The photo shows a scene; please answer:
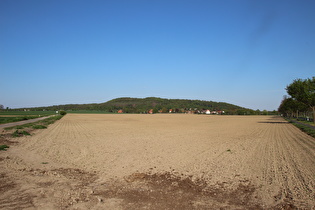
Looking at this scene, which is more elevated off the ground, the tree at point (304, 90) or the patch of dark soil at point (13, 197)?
the tree at point (304, 90)

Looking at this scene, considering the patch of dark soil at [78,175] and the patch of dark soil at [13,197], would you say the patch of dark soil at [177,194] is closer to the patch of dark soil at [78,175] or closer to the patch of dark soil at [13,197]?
the patch of dark soil at [78,175]

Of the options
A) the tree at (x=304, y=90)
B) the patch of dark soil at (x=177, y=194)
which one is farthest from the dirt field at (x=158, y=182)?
the tree at (x=304, y=90)

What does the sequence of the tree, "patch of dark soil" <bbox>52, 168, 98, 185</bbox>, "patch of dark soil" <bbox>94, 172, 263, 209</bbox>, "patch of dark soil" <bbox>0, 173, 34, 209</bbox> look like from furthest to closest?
the tree
"patch of dark soil" <bbox>52, 168, 98, 185</bbox>
"patch of dark soil" <bbox>94, 172, 263, 209</bbox>
"patch of dark soil" <bbox>0, 173, 34, 209</bbox>

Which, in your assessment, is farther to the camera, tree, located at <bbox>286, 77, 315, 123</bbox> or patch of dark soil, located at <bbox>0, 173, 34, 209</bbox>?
tree, located at <bbox>286, 77, 315, 123</bbox>

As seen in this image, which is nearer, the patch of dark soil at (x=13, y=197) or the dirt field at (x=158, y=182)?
the patch of dark soil at (x=13, y=197)

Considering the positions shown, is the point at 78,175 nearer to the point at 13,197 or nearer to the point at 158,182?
the point at 13,197

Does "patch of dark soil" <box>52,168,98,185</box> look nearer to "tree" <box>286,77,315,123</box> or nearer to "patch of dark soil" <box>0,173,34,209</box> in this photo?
"patch of dark soil" <box>0,173,34,209</box>

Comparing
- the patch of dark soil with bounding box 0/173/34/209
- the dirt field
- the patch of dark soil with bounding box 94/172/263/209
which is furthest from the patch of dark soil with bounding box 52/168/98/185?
the patch of dark soil with bounding box 0/173/34/209

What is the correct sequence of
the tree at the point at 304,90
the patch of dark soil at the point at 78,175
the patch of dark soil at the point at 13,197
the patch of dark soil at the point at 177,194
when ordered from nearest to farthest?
1. the patch of dark soil at the point at 13,197
2. the patch of dark soil at the point at 177,194
3. the patch of dark soil at the point at 78,175
4. the tree at the point at 304,90

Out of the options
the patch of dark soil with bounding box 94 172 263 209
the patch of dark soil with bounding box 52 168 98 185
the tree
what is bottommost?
the patch of dark soil with bounding box 52 168 98 185

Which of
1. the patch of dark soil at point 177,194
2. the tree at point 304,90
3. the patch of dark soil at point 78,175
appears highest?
the tree at point 304,90

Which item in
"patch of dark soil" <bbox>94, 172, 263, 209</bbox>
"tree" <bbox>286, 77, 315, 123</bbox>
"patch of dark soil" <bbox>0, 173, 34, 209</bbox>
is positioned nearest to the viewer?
"patch of dark soil" <bbox>0, 173, 34, 209</bbox>

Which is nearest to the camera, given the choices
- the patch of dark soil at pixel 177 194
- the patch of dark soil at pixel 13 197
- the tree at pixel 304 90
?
the patch of dark soil at pixel 13 197

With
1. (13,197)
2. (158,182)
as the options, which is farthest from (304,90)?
(13,197)
